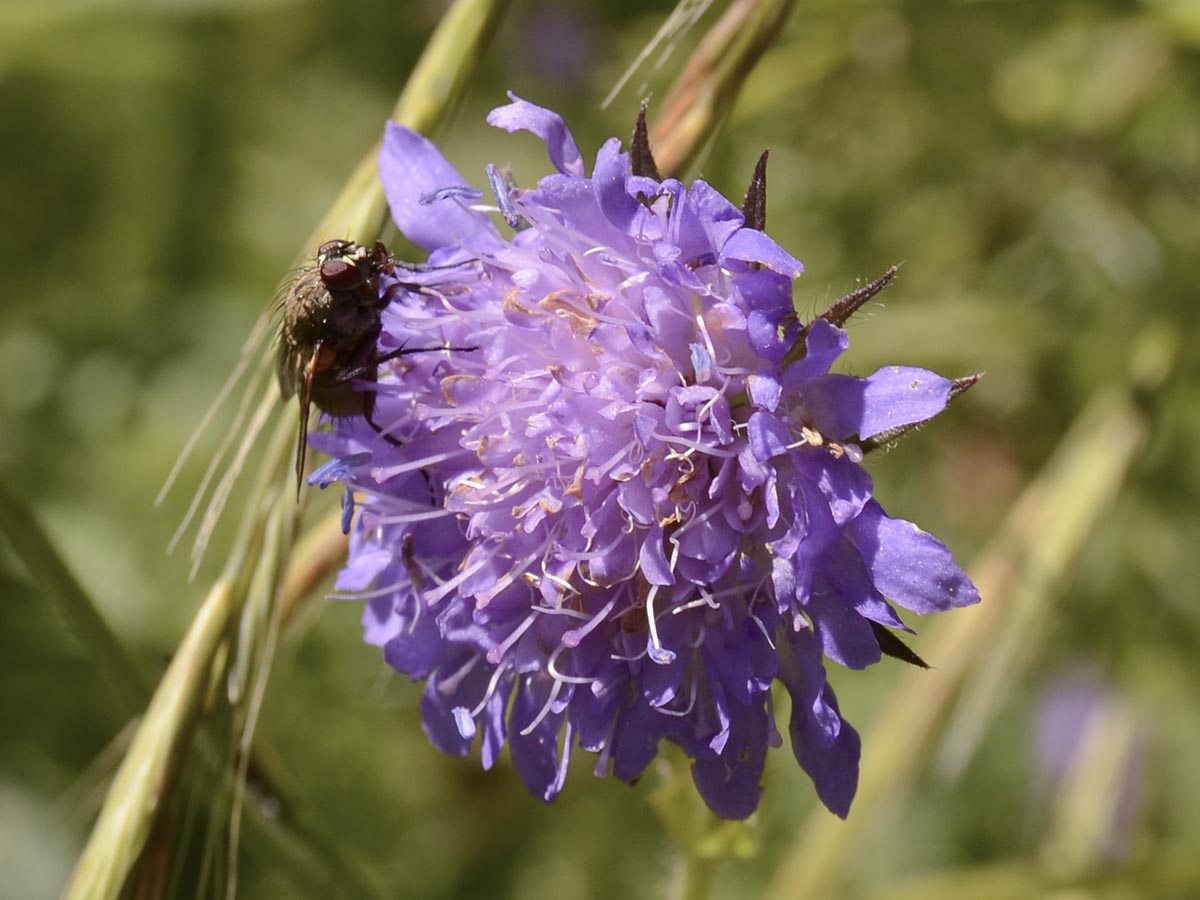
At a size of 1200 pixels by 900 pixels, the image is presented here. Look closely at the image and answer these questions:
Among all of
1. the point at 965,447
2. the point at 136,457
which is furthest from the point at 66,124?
the point at 965,447

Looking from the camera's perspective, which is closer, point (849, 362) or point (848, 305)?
point (848, 305)

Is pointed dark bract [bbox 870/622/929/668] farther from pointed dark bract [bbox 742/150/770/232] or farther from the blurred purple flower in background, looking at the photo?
the blurred purple flower in background

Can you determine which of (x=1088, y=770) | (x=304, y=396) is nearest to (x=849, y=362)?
(x=1088, y=770)

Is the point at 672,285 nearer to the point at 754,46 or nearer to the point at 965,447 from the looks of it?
the point at 754,46

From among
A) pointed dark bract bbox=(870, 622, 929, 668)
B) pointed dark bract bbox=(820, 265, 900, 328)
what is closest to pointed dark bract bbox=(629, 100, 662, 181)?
pointed dark bract bbox=(820, 265, 900, 328)

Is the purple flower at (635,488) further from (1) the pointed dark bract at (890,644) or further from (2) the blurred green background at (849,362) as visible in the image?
(2) the blurred green background at (849,362)

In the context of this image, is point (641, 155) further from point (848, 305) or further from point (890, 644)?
point (890, 644)
